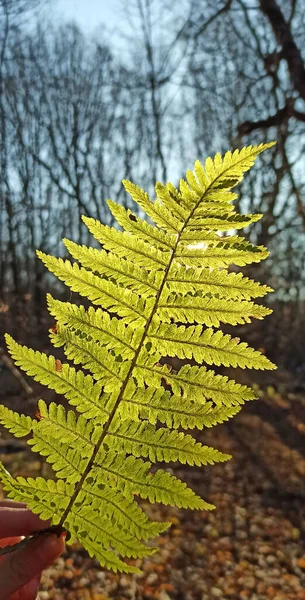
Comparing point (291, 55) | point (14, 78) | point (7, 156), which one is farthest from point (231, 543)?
point (14, 78)

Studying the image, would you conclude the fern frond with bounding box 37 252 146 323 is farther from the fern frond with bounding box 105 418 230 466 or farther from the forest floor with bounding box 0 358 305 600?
the forest floor with bounding box 0 358 305 600

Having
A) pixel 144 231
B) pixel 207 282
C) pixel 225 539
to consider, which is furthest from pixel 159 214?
pixel 225 539

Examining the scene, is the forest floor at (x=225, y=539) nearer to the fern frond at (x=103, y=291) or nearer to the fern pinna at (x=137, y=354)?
the fern pinna at (x=137, y=354)

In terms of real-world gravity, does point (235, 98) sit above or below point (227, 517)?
above

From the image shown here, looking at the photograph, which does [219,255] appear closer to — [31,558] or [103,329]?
[103,329]

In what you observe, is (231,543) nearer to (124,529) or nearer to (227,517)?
(227,517)

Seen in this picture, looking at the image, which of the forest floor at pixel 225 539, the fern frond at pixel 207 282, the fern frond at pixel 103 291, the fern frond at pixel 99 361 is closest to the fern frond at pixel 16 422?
the fern frond at pixel 99 361
